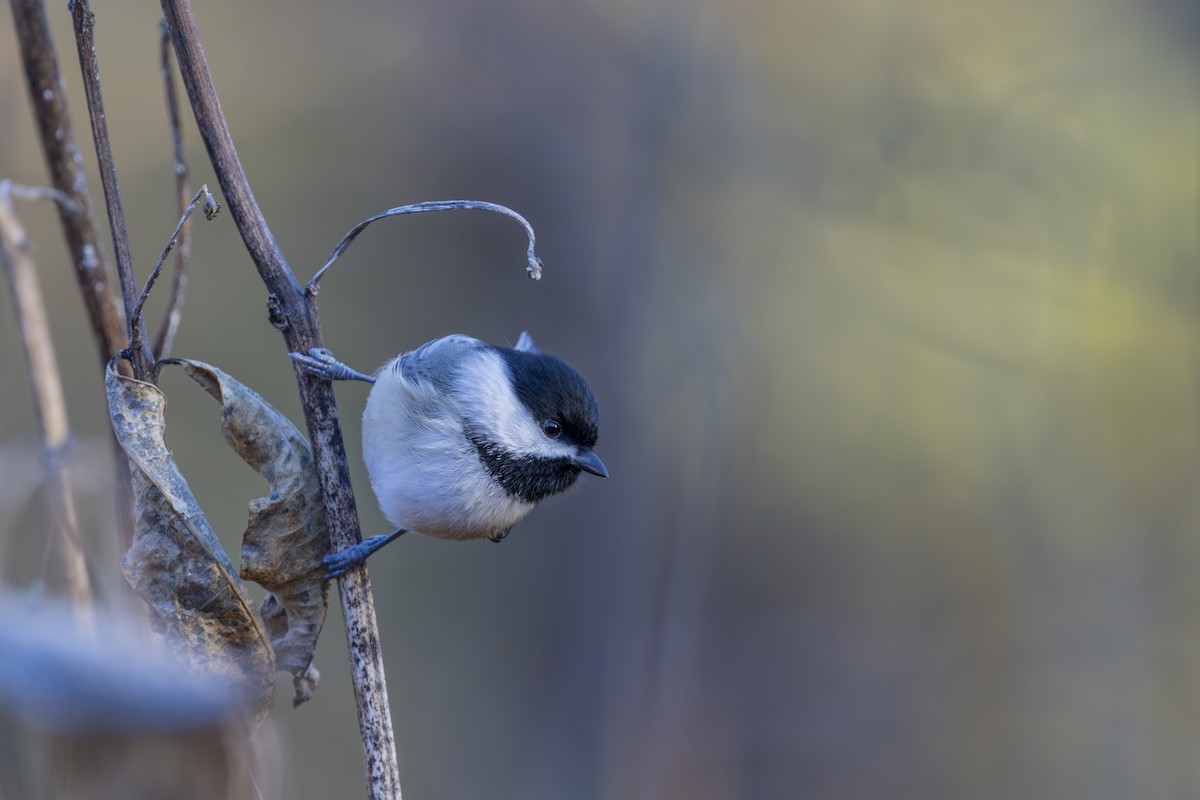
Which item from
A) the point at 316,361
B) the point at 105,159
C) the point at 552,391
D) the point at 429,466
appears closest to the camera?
the point at 105,159

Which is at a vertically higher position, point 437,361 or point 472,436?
point 437,361

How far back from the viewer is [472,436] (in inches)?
74.9

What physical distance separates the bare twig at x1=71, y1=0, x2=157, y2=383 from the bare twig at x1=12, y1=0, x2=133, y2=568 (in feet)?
0.64

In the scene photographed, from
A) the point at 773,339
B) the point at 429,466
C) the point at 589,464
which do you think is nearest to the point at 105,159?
the point at 429,466

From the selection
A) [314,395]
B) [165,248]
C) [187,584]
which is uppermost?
[165,248]

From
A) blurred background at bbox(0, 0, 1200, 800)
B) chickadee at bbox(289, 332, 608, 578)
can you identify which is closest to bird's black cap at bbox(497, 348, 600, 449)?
chickadee at bbox(289, 332, 608, 578)

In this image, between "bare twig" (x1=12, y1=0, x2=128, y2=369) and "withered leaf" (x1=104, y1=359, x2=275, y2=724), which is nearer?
"withered leaf" (x1=104, y1=359, x2=275, y2=724)

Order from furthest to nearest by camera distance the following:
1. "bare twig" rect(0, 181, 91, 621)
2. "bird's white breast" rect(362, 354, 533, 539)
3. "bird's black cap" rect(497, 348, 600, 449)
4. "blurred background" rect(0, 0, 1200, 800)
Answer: "blurred background" rect(0, 0, 1200, 800) → "bird's black cap" rect(497, 348, 600, 449) → "bird's white breast" rect(362, 354, 533, 539) → "bare twig" rect(0, 181, 91, 621)

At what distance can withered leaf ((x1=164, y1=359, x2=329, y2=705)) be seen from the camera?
→ 135 cm

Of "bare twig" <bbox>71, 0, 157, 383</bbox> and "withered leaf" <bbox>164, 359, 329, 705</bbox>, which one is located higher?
"bare twig" <bbox>71, 0, 157, 383</bbox>

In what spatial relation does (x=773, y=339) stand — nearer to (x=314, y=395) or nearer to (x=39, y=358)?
(x=314, y=395)

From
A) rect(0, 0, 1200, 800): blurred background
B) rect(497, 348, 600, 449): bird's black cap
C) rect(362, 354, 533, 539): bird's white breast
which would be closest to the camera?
rect(362, 354, 533, 539): bird's white breast

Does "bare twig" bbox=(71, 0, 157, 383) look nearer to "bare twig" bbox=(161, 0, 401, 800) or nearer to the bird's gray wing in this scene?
"bare twig" bbox=(161, 0, 401, 800)

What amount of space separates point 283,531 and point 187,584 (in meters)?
0.23
